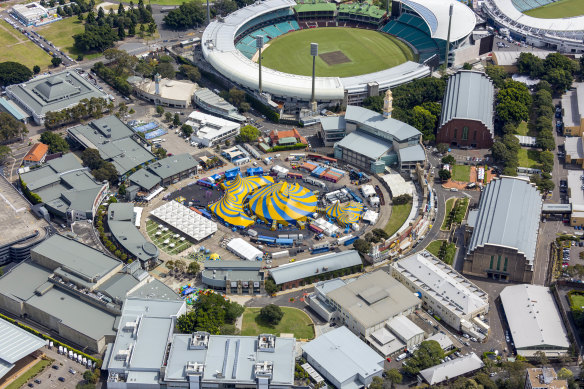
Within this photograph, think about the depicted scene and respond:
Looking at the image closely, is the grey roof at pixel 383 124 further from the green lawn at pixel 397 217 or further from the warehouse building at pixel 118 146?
the warehouse building at pixel 118 146

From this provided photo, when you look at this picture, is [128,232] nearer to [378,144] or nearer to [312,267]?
[312,267]

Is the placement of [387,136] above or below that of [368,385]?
above

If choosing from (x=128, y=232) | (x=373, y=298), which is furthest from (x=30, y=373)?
(x=373, y=298)

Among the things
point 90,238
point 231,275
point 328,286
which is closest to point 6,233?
point 90,238

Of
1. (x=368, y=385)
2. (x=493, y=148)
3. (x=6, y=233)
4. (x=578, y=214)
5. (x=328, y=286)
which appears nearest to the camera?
(x=368, y=385)

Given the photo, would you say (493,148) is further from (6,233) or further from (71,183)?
(6,233)

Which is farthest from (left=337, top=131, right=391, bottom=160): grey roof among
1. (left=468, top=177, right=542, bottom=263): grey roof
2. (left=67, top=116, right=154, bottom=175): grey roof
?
(left=67, top=116, right=154, bottom=175): grey roof

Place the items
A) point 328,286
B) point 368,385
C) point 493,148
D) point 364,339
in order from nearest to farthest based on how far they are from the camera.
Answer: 1. point 368,385
2. point 364,339
3. point 328,286
4. point 493,148

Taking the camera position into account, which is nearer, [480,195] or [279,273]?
[279,273]

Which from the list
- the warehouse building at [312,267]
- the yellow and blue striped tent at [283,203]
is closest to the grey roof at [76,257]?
the warehouse building at [312,267]
